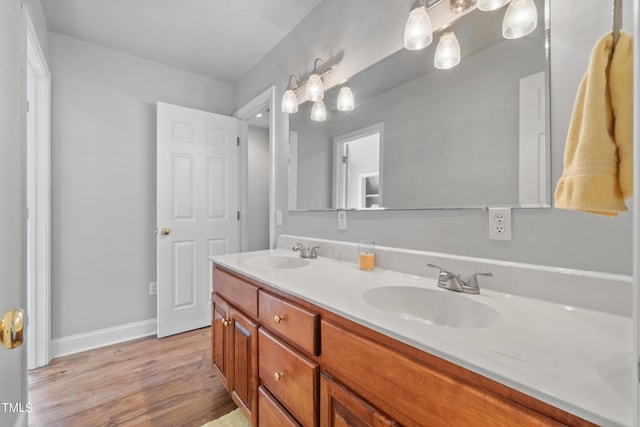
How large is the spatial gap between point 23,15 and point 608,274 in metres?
2.33

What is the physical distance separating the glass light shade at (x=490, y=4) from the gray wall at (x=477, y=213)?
0.15 meters

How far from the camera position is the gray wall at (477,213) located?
754 millimetres

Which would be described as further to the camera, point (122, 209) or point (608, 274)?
point (122, 209)

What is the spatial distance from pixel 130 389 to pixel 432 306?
6.14 feet

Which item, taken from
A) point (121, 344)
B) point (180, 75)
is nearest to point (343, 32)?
point (180, 75)

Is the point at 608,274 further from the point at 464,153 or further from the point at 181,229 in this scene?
the point at 181,229

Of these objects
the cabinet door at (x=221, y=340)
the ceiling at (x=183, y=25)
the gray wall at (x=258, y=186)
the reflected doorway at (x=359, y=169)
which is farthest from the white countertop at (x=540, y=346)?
the gray wall at (x=258, y=186)

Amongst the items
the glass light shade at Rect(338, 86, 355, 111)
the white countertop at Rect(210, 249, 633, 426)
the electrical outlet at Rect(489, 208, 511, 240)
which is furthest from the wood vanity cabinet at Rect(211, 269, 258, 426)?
the glass light shade at Rect(338, 86, 355, 111)

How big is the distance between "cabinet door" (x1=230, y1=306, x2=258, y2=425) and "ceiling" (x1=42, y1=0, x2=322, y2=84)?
190 cm

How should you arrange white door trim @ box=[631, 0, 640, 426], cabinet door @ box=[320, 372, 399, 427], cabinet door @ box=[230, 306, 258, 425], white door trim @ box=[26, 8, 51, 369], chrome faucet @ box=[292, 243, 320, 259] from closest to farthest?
white door trim @ box=[631, 0, 640, 426], cabinet door @ box=[320, 372, 399, 427], cabinet door @ box=[230, 306, 258, 425], chrome faucet @ box=[292, 243, 320, 259], white door trim @ box=[26, 8, 51, 369]

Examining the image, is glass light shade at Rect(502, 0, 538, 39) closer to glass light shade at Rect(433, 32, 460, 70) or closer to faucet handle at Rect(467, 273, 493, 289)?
glass light shade at Rect(433, 32, 460, 70)

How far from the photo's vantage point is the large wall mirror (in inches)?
34.8

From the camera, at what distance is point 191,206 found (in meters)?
2.48

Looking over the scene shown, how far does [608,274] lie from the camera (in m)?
0.72
